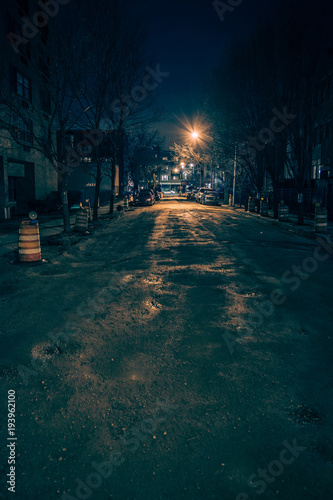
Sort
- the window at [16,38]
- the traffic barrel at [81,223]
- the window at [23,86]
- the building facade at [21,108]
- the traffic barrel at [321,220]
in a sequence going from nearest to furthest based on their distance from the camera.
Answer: the traffic barrel at [321,220] < the traffic barrel at [81,223] < the building facade at [21,108] < the window at [16,38] < the window at [23,86]

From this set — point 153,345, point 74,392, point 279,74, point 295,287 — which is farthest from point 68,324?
point 279,74

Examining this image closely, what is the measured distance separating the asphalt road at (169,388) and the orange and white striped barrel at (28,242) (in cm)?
217

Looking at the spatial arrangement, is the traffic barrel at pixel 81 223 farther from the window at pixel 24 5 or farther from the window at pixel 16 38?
the window at pixel 24 5

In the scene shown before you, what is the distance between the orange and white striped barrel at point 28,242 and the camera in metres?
9.51

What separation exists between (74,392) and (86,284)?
13.7ft

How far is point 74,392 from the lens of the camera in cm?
340

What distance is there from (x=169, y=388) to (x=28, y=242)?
7.47 m

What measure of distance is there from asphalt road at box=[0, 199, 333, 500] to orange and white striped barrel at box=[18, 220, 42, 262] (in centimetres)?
217

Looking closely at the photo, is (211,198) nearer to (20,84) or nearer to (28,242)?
(20,84)

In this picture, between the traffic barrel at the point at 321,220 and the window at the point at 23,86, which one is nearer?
the traffic barrel at the point at 321,220

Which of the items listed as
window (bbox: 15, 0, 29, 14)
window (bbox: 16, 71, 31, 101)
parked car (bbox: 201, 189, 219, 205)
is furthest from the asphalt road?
parked car (bbox: 201, 189, 219, 205)

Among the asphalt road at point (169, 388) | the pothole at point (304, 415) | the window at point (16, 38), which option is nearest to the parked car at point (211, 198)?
the window at point (16, 38)

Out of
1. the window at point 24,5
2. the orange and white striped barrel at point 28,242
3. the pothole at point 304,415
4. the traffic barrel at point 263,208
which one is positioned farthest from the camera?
the traffic barrel at point 263,208

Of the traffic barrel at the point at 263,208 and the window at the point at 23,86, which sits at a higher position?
the window at the point at 23,86
